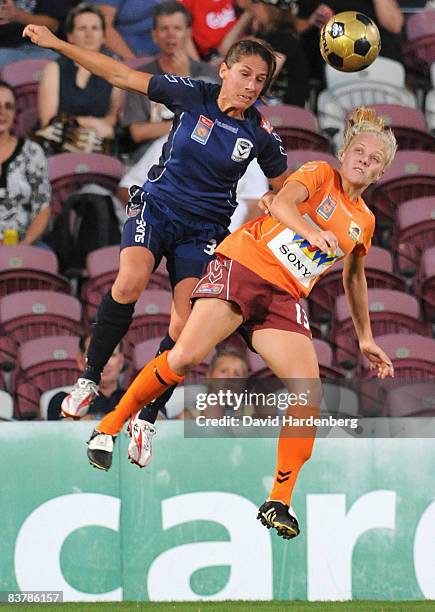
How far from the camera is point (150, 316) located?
33.0ft

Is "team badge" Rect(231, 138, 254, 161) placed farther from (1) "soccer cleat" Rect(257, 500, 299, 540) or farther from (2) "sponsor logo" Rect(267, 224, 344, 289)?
(1) "soccer cleat" Rect(257, 500, 299, 540)

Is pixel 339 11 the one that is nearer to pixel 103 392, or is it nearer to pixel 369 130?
pixel 103 392

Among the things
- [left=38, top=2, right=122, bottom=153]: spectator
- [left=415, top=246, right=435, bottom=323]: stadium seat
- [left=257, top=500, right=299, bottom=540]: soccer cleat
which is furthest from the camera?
[left=38, top=2, right=122, bottom=153]: spectator

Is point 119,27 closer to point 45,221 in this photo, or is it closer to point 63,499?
point 45,221

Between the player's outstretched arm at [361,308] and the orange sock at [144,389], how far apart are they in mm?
977

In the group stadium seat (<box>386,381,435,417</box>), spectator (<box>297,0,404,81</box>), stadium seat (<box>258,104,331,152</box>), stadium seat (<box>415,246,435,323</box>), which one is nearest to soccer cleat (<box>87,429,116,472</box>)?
stadium seat (<box>386,381,435,417</box>)

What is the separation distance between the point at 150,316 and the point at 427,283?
2.03 meters

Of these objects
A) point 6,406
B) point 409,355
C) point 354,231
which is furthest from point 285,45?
point 354,231

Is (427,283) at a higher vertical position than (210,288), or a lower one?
higher

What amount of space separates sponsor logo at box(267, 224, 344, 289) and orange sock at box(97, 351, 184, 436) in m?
0.72

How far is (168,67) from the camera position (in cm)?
1102

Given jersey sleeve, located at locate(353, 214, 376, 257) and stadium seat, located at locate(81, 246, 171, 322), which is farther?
stadium seat, located at locate(81, 246, 171, 322)

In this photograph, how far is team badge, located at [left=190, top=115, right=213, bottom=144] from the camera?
6.99m

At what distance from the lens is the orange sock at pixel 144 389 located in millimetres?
6848
